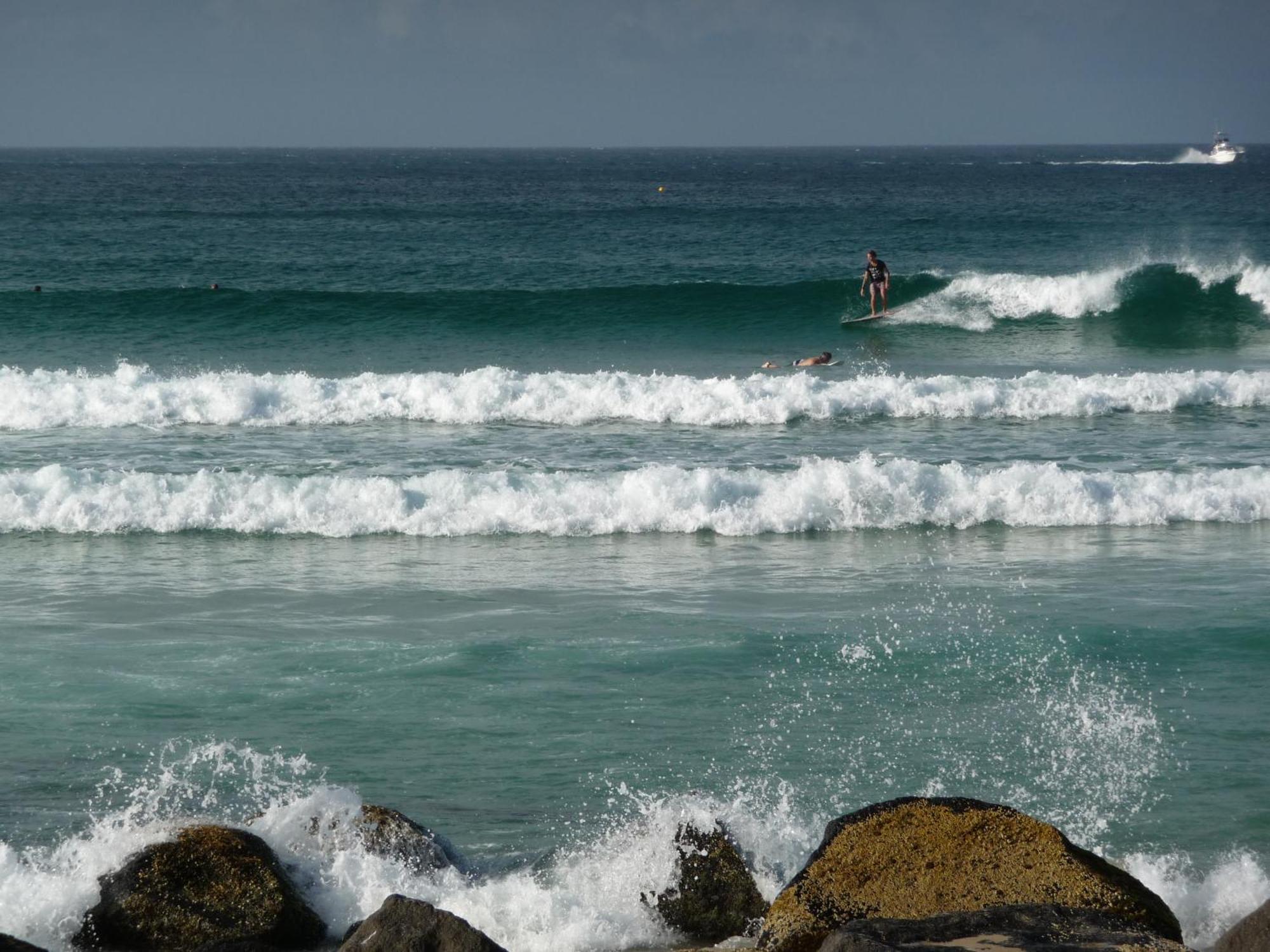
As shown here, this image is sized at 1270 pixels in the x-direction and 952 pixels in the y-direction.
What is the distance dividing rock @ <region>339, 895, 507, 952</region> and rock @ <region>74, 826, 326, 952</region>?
2.15ft

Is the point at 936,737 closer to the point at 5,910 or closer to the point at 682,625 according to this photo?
the point at 682,625

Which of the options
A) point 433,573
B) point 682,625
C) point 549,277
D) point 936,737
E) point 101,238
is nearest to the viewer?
point 936,737

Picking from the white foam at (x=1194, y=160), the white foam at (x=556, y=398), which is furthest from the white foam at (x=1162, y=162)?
the white foam at (x=556, y=398)

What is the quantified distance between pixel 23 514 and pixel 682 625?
6537mm

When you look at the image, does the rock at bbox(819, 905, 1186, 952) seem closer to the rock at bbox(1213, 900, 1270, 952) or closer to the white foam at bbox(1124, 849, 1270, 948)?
the rock at bbox(1213, 900, 1270, 952)

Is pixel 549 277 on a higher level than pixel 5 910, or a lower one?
higher

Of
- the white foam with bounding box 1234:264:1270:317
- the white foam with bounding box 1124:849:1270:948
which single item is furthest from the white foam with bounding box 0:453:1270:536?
the white foam with bounding box 1234:264:1270:317

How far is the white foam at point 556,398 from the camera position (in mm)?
17859

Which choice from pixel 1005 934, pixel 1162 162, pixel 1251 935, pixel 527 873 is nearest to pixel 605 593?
pixel 527 873

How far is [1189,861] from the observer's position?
6297 mm

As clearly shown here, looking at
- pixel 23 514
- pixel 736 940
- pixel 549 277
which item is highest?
pixel 549 277

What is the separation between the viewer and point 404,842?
239 inches

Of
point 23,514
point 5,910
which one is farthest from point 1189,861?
point 23,514

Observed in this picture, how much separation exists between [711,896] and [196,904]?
6.74 feet
